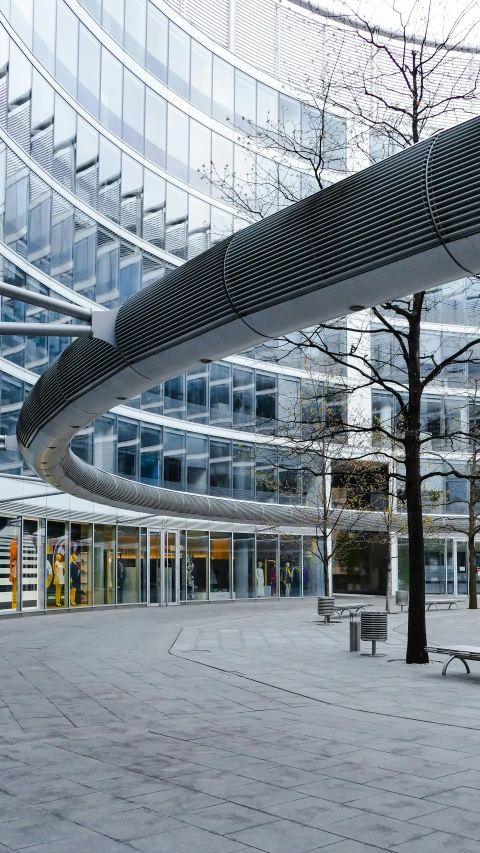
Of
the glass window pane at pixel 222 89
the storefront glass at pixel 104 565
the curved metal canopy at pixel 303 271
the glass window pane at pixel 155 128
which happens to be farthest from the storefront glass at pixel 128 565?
the curved metal canopy at pixel 303 271

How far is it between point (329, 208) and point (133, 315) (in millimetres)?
2968

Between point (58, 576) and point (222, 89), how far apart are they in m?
22.7

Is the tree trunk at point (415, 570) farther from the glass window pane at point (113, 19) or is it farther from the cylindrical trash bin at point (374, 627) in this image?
the glass window pane at point (113, 19)

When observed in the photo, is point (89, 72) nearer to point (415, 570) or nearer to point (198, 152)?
point (198, 152)

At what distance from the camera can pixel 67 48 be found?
29625 mm

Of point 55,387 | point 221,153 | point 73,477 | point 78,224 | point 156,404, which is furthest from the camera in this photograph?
point 221,153

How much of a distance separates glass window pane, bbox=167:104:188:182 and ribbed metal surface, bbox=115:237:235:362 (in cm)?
2847

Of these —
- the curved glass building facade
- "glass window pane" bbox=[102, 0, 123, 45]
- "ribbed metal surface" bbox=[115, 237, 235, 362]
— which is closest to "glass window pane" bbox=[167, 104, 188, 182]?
the curved glass building facade

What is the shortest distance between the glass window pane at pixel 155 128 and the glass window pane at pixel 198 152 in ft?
6.43

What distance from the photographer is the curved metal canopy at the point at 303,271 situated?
22.6ft

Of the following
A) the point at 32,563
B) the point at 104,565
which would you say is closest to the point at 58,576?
the point at 32,563

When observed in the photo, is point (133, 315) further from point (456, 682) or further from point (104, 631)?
point (104, 631)

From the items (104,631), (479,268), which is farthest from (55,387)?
(104,631)

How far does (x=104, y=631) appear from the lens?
2275 cm
